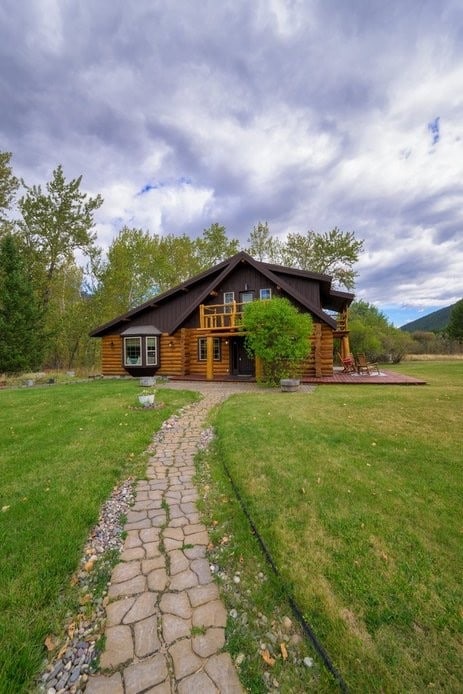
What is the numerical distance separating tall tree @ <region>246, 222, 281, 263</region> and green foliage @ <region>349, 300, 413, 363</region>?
10.7 m

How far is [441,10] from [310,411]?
11.6m

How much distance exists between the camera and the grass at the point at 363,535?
6.21ft

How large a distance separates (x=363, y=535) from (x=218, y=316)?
572 inches

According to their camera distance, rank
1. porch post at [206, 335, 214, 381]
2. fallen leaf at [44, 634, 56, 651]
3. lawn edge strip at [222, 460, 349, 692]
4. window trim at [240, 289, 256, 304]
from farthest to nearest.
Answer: window trim at [240, 289, 256, 304] < porch post at [206, 335, 214, 381] < fallen leaf at [44, 634, 56, 651] < lawn edge strip at [222, 460, 349, 692]

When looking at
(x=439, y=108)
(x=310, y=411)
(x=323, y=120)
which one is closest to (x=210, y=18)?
(x=323, y=120)

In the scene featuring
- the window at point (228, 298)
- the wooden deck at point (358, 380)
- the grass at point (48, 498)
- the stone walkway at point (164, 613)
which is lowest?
the stone walkway at point (164, 613)

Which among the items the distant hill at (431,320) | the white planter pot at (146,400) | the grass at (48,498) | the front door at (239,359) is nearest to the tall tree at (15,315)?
the grass at (48,498)

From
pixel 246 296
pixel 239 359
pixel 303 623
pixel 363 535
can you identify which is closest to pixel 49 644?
pixel 303 623

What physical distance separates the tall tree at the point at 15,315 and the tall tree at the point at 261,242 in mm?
19263

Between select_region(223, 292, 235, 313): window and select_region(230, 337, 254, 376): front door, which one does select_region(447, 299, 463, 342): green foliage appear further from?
select_region(223, 292, 235, 313): window

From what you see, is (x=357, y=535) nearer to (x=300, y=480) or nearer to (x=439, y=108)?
(x=300, y=480)

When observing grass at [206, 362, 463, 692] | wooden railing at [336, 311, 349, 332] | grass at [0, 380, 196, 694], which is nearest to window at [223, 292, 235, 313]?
wooden railing at [336, 311, 349, 332]

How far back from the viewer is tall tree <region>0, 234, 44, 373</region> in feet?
58.7

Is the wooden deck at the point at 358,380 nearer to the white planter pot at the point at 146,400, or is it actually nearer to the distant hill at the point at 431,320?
the white planter pot at the point at 146,400
